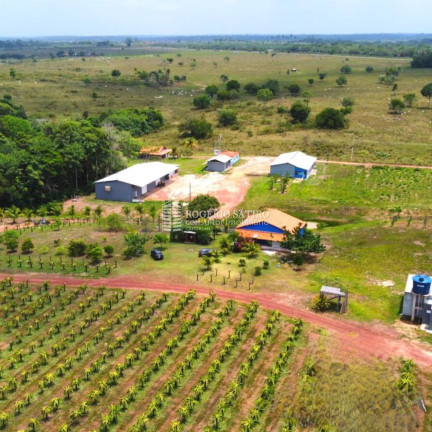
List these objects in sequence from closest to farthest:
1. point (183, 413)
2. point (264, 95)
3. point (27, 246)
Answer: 1. point (183, 413)
2. point (27, 246)
3. point (264, 95)

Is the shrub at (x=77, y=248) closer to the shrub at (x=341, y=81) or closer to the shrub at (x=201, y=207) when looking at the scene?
the shrub at (x=201, y=207)

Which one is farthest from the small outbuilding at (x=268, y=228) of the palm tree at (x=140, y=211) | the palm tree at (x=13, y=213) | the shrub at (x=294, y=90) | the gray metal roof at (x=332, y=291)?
the shrub at (x=294, y=90)

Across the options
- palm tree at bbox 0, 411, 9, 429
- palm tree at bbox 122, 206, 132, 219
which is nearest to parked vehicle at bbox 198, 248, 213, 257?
palm tree at bbox 122, 206, 132, 219

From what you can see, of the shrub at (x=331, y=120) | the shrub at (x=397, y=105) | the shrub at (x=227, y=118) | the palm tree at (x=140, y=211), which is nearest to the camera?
the palm tree at (x=140, y=211)

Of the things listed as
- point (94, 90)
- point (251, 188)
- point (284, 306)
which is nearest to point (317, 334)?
point (284, 306)

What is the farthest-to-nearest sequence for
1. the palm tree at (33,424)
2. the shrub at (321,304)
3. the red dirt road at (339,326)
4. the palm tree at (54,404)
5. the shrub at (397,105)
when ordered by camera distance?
the shrub at (397,105) < the shrub at (321,304) < the red dirt road at (339,326) < the palm tree at (54,404) < the palm tree at (33,424)

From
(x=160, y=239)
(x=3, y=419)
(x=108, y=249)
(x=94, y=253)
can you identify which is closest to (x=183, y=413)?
(x=3, y=419)

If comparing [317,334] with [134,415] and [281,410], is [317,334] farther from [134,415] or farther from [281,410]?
[134,415]

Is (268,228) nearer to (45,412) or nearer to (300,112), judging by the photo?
(45,412)
